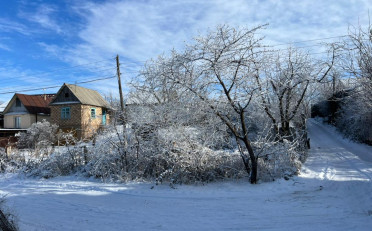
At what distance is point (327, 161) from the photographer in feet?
44.8

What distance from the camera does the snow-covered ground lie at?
5.68 m

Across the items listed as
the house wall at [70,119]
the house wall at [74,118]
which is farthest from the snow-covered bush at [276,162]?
the house wall at [70,119]

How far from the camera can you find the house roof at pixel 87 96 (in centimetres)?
2862

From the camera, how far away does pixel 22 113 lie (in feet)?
105

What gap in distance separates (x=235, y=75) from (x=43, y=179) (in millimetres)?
9005

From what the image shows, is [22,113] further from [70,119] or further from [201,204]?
[201,204]

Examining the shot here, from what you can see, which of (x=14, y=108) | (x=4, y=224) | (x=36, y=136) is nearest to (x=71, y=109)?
(x=36, y=136)

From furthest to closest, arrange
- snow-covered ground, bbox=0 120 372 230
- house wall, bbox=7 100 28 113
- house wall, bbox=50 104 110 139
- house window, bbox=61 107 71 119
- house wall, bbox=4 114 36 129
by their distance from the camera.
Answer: house wall, bbox=7 100 28 113 → house wall, bbox=4 114 36 129 → house window, bbox=61 107 71 119 → house wall, bbox=50 104 110 139 → snow-covered ground, bbox=0 120 372 230

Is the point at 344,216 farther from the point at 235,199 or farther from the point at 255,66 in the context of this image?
the point at 255,66

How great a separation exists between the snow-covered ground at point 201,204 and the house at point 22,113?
79.7 ft

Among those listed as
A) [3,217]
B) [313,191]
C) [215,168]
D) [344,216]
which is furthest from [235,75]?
[3,217]

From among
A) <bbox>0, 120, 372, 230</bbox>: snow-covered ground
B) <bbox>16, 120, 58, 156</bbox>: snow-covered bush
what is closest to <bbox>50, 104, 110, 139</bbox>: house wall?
<bbox>16, 120, 58, 156</bbox>: snow-covered bush

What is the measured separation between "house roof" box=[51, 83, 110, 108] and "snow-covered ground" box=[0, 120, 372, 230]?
746 inches

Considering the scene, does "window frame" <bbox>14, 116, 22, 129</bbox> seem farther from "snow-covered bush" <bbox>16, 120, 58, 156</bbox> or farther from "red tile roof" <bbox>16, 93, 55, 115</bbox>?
"snow-covered bush" <bbox>16, 120, 58, 156</bbox>
